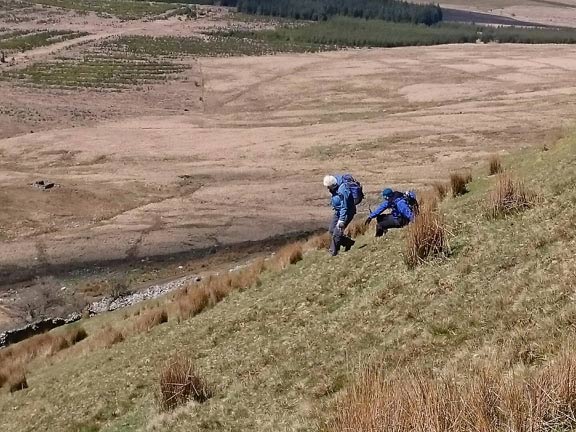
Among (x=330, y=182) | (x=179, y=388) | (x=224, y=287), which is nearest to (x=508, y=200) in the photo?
(x=330, y=182)

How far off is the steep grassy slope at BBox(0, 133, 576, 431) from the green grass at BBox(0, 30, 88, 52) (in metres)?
67.9

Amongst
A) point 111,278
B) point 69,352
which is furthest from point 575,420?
point 111,278

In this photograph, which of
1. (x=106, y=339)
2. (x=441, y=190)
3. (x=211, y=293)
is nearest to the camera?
(x=106, y=339)

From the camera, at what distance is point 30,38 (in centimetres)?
7956

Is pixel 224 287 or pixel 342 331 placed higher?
pixel 342 331

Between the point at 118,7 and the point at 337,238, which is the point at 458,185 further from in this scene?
the point at 118,7

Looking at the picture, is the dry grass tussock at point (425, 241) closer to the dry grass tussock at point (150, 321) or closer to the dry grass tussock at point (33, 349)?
the dry grass tussock at point (150, 321)

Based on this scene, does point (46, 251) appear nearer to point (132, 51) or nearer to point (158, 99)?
point (158, 99)

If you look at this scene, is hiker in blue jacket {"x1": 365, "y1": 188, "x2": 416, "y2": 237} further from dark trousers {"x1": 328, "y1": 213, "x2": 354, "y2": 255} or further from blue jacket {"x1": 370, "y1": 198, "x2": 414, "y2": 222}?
dark trousers {"x1": 328, "y1": 213, "x2": 354, "y2": 255}

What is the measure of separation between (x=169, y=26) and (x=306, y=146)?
60.2m

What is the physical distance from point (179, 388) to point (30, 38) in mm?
78931

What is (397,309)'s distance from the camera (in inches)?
319

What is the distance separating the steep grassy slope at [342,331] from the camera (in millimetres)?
6473

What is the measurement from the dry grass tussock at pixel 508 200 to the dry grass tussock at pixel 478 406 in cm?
546
